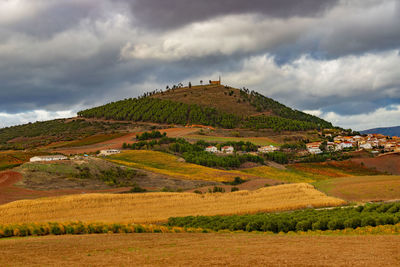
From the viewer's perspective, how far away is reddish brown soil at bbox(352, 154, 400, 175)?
336 feet

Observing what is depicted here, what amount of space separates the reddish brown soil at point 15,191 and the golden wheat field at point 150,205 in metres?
6.83

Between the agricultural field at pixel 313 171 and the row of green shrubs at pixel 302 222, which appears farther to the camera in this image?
the agricultural field at pixel 313 171

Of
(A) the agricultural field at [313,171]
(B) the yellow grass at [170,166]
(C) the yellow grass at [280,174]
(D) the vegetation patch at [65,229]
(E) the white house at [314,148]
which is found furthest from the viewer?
(E) the white house at [314,148]

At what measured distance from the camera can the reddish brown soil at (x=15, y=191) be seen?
5594 centimetres

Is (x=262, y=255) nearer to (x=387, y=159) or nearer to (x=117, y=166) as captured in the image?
(x=117, y=166)

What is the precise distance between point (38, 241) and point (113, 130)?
144406 millimetres

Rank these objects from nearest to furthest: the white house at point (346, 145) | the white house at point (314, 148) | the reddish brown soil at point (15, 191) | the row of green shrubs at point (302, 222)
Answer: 1. the row of green shrubs at point (302, 222)
2. the reddish brown soil at point (15, 191)
3. the white house at point (314, 148)
4. the white house at point (346, 145)

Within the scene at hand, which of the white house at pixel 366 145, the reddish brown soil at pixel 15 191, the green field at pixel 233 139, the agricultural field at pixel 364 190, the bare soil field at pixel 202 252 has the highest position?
the green field at pixel 233 139

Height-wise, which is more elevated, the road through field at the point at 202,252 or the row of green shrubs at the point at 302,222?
the road through field at the point at 202,252

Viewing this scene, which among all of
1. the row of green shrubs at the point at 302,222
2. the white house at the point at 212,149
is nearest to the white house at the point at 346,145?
the white house at the point at 212,149

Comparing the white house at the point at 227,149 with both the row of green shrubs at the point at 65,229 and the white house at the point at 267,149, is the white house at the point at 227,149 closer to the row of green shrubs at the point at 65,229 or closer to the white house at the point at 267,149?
the white house at the point at 267,149

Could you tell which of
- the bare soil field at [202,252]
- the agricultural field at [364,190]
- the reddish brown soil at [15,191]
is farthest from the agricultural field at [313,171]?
the bare soil field at [202,252]

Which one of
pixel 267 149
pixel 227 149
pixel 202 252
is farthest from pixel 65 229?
pixel 267 149

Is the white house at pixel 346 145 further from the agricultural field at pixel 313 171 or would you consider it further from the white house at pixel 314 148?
the agricultural field at pixel 313 171
